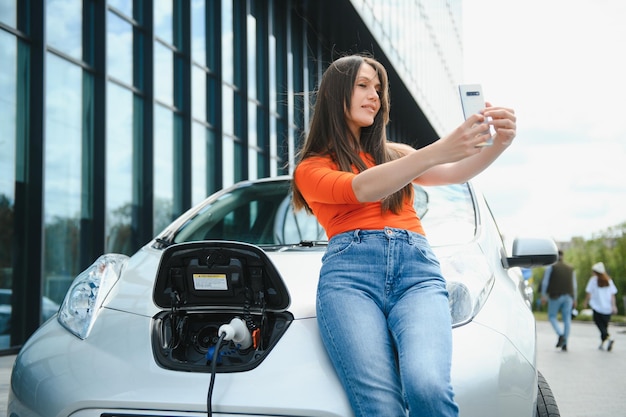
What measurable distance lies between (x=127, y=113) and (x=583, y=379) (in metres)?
7.90

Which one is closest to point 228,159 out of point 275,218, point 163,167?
point 163,167

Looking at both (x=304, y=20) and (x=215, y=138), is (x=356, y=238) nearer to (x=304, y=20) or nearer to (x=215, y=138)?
(x=215, y=138)

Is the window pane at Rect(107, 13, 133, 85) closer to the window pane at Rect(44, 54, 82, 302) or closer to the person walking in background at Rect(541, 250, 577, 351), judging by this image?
the window pane at Rect(44, 54, 82, 302)

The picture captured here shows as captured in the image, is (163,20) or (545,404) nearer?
(545,404)

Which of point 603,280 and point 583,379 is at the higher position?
point 603,280

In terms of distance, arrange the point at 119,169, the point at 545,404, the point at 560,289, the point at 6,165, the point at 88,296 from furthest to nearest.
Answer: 1. the point at 560,289
2. the point at 119,169
3. the point at 6,165
4. the point at 545,404
5. the point at 88,296

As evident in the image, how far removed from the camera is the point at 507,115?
219cm

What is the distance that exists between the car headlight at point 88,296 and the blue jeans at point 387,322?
0.87 meters

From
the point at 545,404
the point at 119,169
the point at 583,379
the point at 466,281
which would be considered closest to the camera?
the point at 466,281

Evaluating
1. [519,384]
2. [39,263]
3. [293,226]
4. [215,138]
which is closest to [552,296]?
[215,138]

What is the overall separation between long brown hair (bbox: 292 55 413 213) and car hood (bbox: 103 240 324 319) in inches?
8.7

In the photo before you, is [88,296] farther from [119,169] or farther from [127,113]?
[127,113]

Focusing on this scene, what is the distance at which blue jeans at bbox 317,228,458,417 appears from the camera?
2000 millimetres

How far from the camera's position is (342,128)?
2578 millimetres
